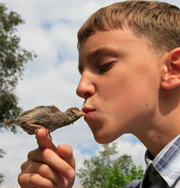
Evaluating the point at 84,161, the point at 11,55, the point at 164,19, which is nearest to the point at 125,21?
the point at 164,19

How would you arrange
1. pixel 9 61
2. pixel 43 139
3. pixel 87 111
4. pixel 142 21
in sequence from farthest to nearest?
pixel 9 61 → pixel 142 21 → pixel 87 111 → pixel 43 139

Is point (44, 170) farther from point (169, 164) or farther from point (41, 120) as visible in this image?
point (169, 164)

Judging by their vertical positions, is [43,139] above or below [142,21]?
below

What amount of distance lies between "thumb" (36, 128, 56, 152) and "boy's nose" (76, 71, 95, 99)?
45 centimetres

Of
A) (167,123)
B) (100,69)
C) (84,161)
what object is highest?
(84,161)

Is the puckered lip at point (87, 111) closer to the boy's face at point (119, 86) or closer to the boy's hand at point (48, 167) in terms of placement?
the boy's face at point (119, 86)

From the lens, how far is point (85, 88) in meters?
2.30

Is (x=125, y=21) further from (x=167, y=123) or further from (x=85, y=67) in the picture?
(x=167, y=123)

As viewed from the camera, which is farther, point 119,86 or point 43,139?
point 119,86

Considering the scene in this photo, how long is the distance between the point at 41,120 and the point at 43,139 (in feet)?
0.43

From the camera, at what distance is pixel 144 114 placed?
2273mm

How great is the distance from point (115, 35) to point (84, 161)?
84.4 ft

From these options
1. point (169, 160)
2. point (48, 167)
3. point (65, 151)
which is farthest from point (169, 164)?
point (48, 167)

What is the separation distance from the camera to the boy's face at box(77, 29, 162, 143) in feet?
7.32
